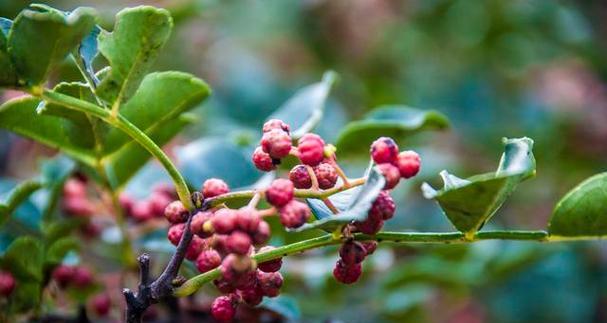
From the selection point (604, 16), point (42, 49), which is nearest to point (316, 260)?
point (42, 49)

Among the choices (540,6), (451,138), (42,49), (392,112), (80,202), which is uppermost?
(540,6)

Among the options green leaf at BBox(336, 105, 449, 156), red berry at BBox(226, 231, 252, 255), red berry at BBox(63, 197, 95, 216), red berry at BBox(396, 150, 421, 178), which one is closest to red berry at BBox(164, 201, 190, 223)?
red berry at BBox(226, 231, 252, 255)

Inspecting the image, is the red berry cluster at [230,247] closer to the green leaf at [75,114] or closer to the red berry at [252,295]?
the red berry at [252,295]

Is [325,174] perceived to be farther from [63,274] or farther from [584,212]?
[63,274]

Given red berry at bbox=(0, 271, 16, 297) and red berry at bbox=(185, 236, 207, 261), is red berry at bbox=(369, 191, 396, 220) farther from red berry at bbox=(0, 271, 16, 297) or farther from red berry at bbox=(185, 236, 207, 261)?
red berry at bbox=(0, 271, 16, 297)

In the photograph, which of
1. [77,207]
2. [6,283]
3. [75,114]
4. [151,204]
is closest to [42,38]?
[75,114]

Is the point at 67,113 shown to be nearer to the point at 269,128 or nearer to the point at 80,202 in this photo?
the point at 269,128
